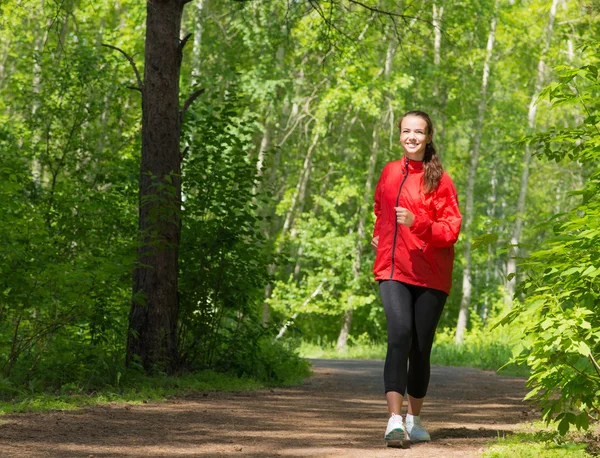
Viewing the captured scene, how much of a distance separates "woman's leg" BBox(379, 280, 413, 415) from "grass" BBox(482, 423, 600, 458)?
2.35 feet

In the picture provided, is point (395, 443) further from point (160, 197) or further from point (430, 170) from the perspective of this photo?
point (160, 197)

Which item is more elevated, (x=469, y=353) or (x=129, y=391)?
(x=469, y=353)

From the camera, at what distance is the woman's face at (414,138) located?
659cm

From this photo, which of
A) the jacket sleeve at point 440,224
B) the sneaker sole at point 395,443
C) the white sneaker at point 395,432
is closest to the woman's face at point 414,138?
the jacket sleeve at point 440,224

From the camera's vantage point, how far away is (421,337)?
6418 millimetres

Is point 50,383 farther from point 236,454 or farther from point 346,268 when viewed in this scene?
point 346,268

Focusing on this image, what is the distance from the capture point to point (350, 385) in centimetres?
1335

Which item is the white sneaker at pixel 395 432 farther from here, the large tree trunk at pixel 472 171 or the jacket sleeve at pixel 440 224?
the large tree trunk at pixel 472 171

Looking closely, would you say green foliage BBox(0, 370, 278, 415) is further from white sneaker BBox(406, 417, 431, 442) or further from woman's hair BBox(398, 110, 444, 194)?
woman's hair BBox(398, 110, 444, 194)

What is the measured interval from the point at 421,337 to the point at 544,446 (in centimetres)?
104

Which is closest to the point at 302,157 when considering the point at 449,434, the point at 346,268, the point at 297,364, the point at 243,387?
the point at 346,268

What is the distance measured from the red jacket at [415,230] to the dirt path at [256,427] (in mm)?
1142

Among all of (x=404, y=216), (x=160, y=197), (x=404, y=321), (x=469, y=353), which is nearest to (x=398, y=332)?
(x=404, y=321)

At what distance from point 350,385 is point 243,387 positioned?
2.53m
